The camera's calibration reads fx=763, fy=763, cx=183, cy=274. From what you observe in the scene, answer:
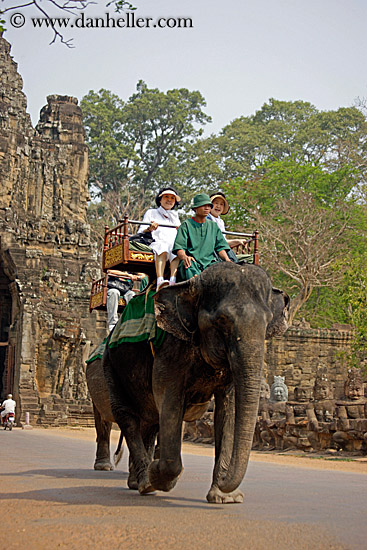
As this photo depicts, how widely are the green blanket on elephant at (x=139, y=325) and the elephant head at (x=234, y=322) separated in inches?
16.7

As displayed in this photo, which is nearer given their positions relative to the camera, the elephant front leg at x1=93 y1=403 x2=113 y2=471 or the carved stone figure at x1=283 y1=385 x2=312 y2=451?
the elephant front leg at x1=93 y1=403 x2=113 y2=471

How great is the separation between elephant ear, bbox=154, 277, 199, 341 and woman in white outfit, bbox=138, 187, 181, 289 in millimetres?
470

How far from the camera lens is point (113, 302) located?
1209 centimetres

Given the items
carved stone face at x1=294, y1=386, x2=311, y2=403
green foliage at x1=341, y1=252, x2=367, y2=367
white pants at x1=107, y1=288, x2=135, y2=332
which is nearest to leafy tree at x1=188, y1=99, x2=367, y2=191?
green foliage at x1=341, y1=252, x2=367, y2=367

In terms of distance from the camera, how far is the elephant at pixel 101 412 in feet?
30.9

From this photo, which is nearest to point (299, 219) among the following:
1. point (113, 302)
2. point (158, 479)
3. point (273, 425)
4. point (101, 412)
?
point (273, 425)

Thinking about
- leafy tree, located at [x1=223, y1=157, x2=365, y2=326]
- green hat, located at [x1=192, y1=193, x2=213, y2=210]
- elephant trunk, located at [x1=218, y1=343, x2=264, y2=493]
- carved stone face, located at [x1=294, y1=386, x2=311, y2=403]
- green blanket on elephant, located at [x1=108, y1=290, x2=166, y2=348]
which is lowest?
carved stone face, located at [x1=294, y1=386, x2=311, y2=403]

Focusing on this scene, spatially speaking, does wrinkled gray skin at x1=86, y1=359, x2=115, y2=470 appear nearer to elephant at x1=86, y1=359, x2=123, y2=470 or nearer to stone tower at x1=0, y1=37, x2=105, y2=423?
elephant at x1=86, y1=359, x2=123, y2=470

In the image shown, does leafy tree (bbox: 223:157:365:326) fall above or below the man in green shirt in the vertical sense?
above

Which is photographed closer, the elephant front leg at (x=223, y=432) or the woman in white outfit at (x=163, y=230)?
the elephant front leg at (x=223, y=432)

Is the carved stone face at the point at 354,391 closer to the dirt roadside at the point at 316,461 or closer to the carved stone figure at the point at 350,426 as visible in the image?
the carved stone figure at the point at 350,426

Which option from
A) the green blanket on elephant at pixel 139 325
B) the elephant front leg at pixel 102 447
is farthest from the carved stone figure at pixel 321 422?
the green blanket on elephant at pixel 139 325

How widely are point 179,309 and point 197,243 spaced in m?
0.83

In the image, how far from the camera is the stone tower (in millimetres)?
28938
